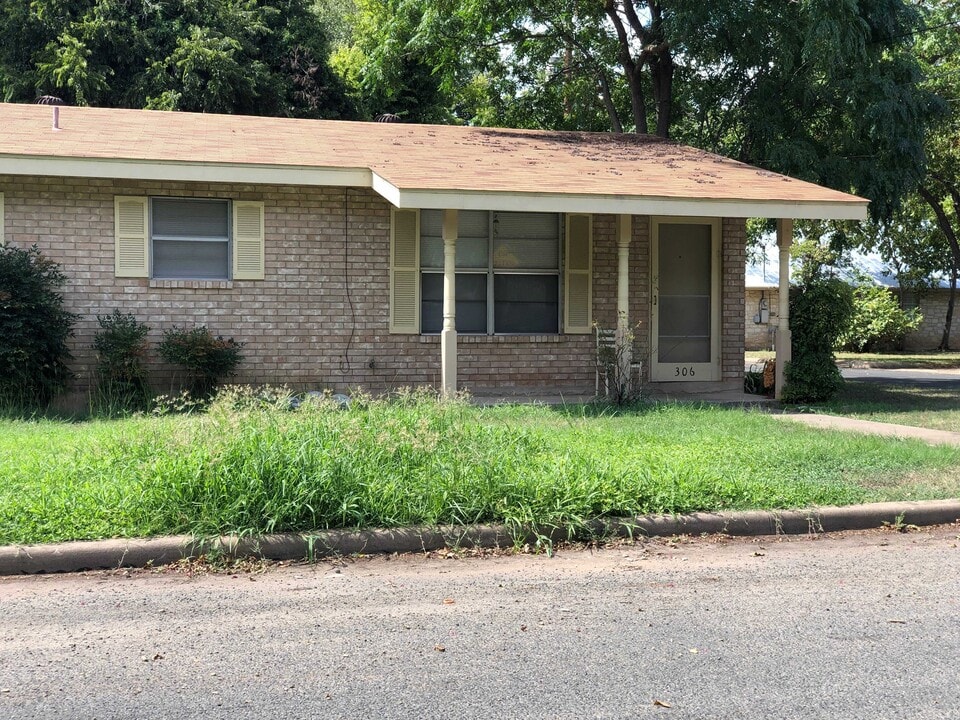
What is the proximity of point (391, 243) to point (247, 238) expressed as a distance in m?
1.92

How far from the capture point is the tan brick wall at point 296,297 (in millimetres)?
12297

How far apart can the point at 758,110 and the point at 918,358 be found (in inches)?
519

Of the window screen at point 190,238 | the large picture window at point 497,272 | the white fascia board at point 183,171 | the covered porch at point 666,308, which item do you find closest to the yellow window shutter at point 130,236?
the window screen at point 190,238

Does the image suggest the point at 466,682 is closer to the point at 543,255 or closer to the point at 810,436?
the point at 810,436

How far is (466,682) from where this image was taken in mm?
4051

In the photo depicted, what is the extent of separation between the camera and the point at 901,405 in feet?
44.3

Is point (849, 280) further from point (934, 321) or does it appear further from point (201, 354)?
point (201, 354)

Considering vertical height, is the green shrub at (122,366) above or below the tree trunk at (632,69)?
below

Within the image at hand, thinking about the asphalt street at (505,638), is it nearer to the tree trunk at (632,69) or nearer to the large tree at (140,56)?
the tree trunk at (632,69)

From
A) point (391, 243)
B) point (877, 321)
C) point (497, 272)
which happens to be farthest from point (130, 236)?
point (877, 321)

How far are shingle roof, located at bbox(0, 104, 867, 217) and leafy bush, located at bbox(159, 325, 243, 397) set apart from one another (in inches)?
79.9

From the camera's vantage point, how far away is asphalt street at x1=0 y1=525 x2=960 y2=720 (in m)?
3.86

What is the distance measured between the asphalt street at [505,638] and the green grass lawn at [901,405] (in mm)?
5931

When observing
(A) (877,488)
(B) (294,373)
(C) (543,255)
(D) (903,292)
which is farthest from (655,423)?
(D) (903,292)
